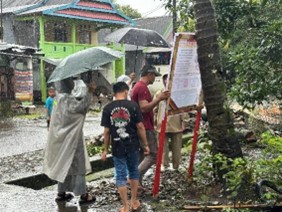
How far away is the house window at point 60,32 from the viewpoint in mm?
28875

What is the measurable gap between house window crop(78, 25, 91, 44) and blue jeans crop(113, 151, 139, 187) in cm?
2595

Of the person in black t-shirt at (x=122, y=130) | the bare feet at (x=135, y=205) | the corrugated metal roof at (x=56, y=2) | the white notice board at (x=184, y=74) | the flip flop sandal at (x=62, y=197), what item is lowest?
the flip flop sandal at (x=62, y=197)

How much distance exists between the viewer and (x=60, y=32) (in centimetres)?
2922

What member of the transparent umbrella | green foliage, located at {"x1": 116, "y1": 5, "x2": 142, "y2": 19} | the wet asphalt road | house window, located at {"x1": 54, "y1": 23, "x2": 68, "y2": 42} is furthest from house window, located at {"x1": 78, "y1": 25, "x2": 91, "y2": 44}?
the transparent umbrella

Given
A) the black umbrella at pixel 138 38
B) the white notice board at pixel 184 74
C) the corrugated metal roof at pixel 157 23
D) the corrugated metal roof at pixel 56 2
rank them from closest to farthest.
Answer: the white notice board at pixel 184 74, the black umbrella at pixel 138 38, the corrugated metal roof at pixel 56 2, the corrugated metal roof at pixel 157 23

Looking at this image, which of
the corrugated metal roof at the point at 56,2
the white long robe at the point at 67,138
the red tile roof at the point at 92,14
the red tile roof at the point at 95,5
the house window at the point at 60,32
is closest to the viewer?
the white long robe at the point at 67,138

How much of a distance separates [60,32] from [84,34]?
225cm

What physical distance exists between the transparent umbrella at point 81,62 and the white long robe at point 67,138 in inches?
12.9

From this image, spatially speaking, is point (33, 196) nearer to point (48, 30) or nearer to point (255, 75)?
point (255, 75)

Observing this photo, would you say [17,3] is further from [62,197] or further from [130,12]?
[62,197]

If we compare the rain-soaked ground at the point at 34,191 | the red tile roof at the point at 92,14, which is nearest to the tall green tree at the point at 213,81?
the rain-soaked ground at the point at 34,191

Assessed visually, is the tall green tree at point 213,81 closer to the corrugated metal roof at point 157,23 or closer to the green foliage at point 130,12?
the corrugated metal roof at point 157,23

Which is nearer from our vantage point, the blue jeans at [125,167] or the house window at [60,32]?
the blue jeans at [125,167]

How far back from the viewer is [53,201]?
237 inches
